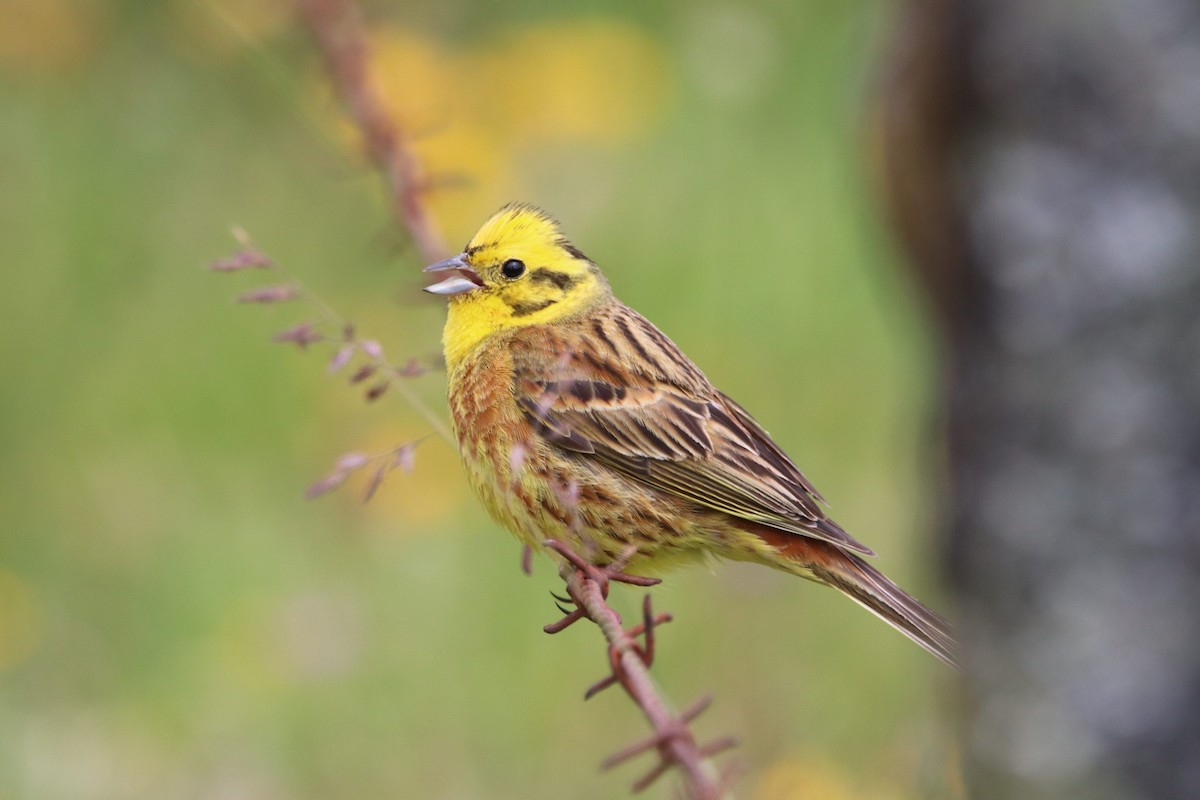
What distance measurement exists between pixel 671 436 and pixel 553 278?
0.48 m

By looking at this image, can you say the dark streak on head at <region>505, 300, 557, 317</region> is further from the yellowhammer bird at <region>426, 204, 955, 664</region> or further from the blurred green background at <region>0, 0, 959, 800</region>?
the blurred green background at <region>0, 0, 959, 800</region>

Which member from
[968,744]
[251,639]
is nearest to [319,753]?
[251,639]

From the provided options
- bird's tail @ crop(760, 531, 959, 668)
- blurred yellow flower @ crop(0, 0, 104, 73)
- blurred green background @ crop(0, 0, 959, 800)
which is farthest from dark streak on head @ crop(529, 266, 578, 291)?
blurred yellow flower @ crop(0, 0, 104, 73)

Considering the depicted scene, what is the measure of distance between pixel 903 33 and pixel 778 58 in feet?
18.2

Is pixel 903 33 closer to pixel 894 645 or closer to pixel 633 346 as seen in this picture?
pixel 633 346

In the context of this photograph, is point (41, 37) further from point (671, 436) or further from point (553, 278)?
point (671, 436)

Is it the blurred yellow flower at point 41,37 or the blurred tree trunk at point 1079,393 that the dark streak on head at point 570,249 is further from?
the blurred yellow flower at point 41,37

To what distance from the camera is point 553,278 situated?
3.93 metres

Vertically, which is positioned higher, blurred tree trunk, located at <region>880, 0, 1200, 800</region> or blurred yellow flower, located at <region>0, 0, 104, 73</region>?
blurred yellow flower, located at <region>0, 0, 104, 73</region>

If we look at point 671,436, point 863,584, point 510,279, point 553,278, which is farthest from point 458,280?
point 863,584

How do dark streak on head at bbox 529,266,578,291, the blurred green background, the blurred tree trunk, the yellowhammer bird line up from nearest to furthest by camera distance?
the blurred tree trunk
the yellowhammer bird
dark streak on head at bbox 529,266,578,291
the blurred green background

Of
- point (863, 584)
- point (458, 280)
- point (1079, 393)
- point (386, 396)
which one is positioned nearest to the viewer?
point (1079, 393)

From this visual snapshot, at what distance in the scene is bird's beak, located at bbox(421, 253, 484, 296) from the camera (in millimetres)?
Answer: 3611

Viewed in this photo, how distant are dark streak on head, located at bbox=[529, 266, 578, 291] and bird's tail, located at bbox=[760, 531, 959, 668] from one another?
79cm
